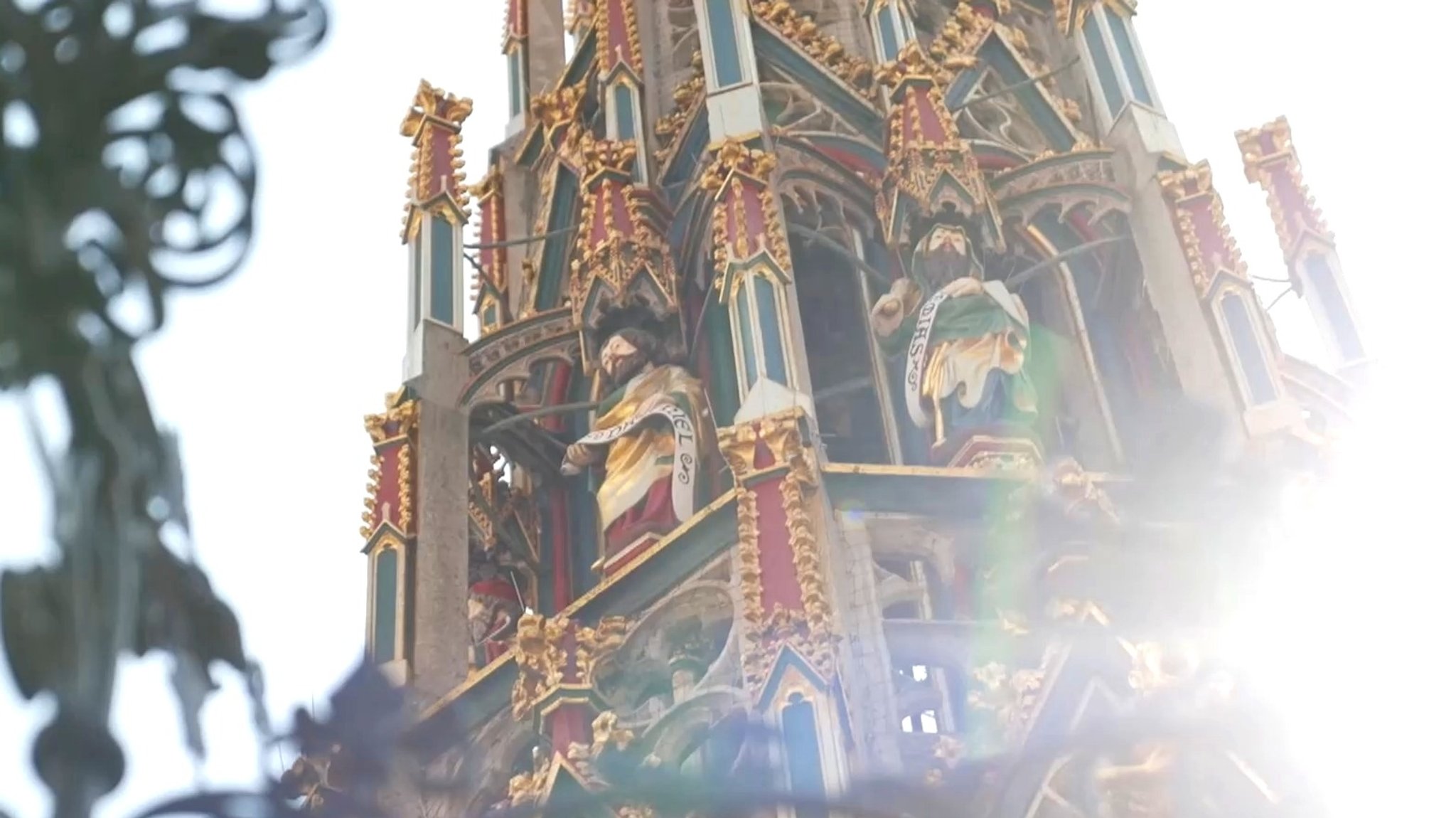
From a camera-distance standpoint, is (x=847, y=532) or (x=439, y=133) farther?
(x=439, y=133)

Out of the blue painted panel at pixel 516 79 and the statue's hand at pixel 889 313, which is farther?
the blue painted panel at pixel 516 79

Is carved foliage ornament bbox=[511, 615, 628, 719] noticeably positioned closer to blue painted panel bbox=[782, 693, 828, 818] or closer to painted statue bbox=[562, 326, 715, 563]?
painted statue bbox=[562, 326, 715, 563]

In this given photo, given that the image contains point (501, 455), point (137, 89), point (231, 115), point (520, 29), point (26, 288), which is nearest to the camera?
point (26, 288)

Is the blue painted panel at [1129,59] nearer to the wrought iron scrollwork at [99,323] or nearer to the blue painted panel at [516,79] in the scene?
the blue painted panel at [516,79]

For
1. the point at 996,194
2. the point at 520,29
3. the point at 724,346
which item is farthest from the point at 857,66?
the point at 520,29

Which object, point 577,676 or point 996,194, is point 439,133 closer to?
point 996,194

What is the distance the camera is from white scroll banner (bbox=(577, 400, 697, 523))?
560 inches

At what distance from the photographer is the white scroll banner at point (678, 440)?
46.7 feet

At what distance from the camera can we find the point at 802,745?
36.2 feet

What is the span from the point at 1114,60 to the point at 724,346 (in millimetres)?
4618

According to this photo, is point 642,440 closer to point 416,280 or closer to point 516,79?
point 416,280

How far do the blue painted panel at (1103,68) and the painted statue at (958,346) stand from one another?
3.04 m

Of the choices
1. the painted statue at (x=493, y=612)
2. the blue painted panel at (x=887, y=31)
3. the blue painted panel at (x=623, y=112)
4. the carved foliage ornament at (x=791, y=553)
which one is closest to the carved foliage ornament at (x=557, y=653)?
the carved foliage ornament at (x=791, y=553)

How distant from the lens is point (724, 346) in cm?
1586
